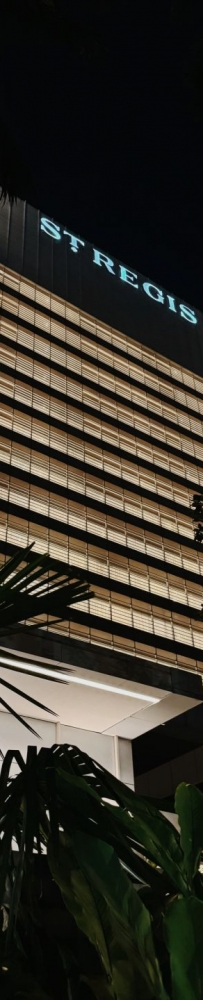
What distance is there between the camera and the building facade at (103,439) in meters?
27.4

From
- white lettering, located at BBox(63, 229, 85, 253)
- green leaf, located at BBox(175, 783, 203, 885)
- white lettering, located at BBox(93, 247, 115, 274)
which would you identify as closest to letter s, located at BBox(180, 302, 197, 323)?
white lettering, located at BBox(93, 247, 115, 274)

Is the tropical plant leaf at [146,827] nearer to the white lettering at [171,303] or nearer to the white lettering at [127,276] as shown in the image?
the white lettering at [127,276]

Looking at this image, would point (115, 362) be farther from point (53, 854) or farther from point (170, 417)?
point (53, 854)

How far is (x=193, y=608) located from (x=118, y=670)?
14015 millimetres

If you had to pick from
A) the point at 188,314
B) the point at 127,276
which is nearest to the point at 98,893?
the point at 127,276

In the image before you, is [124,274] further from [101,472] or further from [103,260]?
[101,472]

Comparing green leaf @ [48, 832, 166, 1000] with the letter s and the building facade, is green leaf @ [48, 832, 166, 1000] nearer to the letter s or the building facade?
the building facade

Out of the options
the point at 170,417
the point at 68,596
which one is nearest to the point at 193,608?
the point at 170,417

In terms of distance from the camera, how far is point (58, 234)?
1571 inches

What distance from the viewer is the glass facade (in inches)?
1075

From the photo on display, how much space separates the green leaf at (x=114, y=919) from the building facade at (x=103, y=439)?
16327 millimetres

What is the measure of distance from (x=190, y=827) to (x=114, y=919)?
307 millimetres

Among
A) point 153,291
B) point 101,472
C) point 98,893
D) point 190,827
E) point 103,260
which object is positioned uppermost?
point 153,291

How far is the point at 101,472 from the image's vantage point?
104 feet
